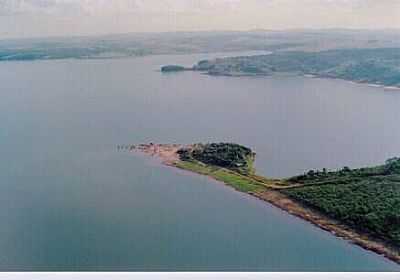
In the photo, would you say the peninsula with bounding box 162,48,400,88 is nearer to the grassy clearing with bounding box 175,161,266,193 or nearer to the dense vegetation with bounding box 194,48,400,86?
the dense vegetation with bounding box 194,48,400,86

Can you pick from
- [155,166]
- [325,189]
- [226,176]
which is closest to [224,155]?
[226,176]

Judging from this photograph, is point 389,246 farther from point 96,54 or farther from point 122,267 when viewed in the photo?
point 96,54

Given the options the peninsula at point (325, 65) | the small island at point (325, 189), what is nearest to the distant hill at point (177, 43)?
the peninsula at point (325, 65)

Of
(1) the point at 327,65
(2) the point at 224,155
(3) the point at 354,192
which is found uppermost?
(1) the point at 327,65

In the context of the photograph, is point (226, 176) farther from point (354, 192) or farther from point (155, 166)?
point (354, 192)

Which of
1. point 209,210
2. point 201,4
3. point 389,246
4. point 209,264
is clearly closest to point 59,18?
point 201,4
